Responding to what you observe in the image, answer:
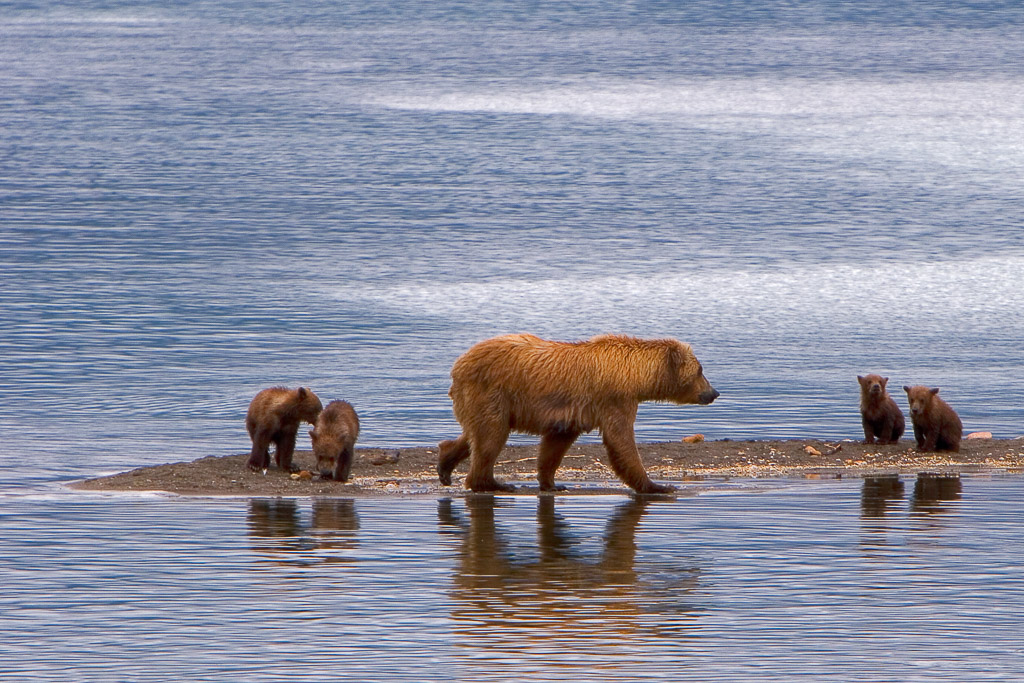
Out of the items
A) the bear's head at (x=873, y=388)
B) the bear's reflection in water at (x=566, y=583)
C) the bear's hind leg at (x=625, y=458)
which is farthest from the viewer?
the bear's head at (x=873, y=388)

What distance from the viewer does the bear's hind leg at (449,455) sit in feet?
48.1

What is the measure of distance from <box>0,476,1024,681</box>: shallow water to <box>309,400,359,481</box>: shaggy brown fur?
144cm

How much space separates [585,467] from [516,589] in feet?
23.1

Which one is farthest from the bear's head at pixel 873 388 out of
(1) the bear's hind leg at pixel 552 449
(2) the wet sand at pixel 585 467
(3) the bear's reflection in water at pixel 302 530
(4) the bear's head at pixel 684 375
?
(3) the bear's reflection in water at pixel 302 530

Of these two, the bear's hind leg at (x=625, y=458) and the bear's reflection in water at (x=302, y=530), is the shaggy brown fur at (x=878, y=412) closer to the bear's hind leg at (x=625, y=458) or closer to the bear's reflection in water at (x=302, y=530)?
the bear's hind leg at (x=625, y=458)

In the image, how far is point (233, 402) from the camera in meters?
24.0

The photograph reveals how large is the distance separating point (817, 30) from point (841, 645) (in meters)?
86.9

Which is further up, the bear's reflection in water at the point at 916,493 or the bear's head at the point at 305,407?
the bear's head at the point at 305,407

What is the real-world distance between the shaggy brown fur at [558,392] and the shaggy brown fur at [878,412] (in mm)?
3853

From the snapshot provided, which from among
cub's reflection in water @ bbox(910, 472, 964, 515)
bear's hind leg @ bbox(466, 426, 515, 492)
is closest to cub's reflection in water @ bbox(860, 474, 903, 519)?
cub's reflection in water @ bbox(910, 472, 964, 515)

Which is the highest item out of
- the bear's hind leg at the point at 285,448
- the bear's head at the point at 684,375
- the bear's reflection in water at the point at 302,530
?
the bear's head at the point at 684,375

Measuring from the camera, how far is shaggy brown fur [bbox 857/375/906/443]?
17.7m

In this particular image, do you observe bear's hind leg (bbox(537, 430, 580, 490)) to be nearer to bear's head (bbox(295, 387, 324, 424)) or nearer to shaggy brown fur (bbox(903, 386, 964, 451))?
Result: bear's head (bbox(295, 387, 324, 424))

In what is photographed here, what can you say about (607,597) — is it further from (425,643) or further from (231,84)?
(231,84)
